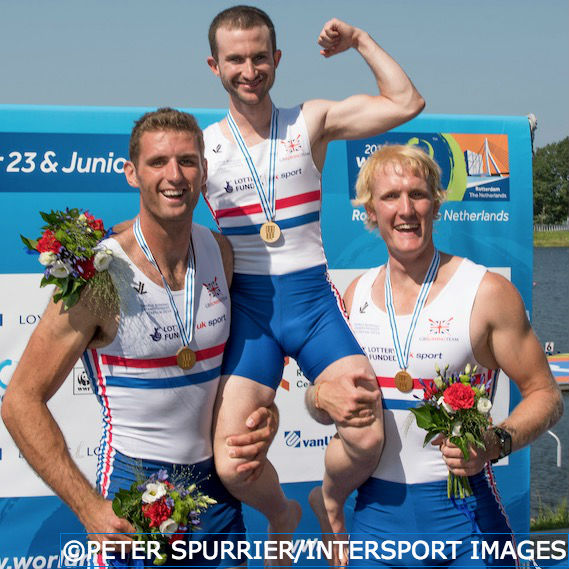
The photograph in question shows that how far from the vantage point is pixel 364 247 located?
5.51 m

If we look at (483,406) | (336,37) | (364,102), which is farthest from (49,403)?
(483,406)

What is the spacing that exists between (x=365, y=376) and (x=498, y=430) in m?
0.56

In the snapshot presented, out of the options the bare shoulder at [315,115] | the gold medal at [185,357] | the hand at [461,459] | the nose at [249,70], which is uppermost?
the nose at [249,70]

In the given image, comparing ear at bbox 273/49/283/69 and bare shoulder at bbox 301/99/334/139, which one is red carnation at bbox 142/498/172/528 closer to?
bare shoulder at bbox 301/99/334/139

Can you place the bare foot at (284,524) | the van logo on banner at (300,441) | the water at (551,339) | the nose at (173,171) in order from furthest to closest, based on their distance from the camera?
the water at (551,339) < the van logo on banner at (300,441) < the bare foot at (284,524) < the nose at (173,171)

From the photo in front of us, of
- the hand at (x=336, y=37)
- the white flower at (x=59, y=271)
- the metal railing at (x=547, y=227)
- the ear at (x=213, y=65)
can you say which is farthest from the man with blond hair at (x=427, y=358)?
the metal railing at (x=547, y=227)

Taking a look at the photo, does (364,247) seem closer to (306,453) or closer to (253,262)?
(306,453)

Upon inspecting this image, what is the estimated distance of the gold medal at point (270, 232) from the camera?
355cm

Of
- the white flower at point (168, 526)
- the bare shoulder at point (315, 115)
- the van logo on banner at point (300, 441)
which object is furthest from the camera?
the van logo on banner at point (300, 441)

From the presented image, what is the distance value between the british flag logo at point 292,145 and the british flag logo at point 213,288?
2.38 ft

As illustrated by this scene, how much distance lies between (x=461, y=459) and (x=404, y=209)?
3.27 ft

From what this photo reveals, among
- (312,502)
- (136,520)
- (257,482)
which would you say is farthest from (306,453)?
(136,520)

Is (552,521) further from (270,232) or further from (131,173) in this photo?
(131,173)

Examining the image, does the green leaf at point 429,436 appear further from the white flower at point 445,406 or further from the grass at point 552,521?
the grass at point 552,521
